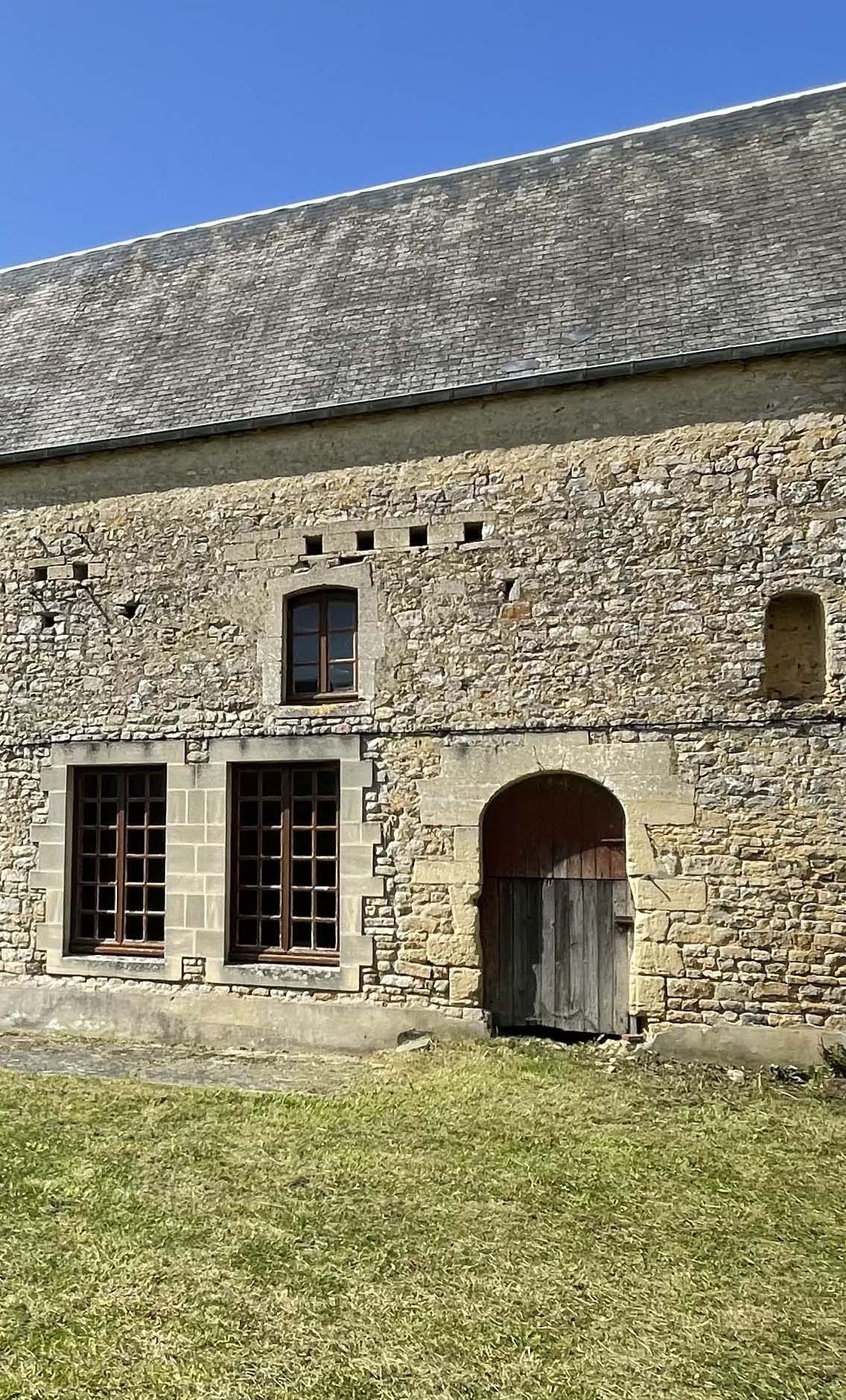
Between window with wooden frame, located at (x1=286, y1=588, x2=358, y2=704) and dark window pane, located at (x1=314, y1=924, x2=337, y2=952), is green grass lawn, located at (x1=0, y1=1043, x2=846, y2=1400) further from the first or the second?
window with wooden frame, located at (x1=286, y1=588, x2=358, y2=704)

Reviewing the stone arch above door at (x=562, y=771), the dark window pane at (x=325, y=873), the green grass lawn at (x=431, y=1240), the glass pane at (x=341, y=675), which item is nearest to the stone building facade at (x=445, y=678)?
the stone arch above door at (x=562, y=771)

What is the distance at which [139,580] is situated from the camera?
8938mm

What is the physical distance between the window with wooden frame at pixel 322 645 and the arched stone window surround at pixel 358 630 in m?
0.07

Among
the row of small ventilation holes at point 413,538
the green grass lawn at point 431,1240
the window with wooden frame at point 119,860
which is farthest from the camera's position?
the window with wooden frame at point 119,860

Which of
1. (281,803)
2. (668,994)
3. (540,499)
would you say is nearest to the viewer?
(668,994)

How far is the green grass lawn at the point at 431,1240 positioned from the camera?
3.44 m

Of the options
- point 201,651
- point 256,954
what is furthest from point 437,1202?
point 201,651

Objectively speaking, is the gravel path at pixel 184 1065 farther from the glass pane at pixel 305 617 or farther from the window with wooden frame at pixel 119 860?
the glass pane at pixel 305 617

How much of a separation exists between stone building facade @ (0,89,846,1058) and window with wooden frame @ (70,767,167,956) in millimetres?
61

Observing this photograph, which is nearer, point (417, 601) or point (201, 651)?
point (417, 601)

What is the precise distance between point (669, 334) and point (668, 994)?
513 centimetres

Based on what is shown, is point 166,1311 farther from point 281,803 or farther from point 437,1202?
point 281,803

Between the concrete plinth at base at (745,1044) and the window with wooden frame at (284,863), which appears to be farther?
the window with wooden frame at (284,863)

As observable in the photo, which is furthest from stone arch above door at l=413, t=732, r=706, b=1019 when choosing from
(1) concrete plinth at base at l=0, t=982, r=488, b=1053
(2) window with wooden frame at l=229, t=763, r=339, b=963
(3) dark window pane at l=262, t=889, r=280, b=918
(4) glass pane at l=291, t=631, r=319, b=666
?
(4) glass pane at l=291, t=631, r=319, b=666
